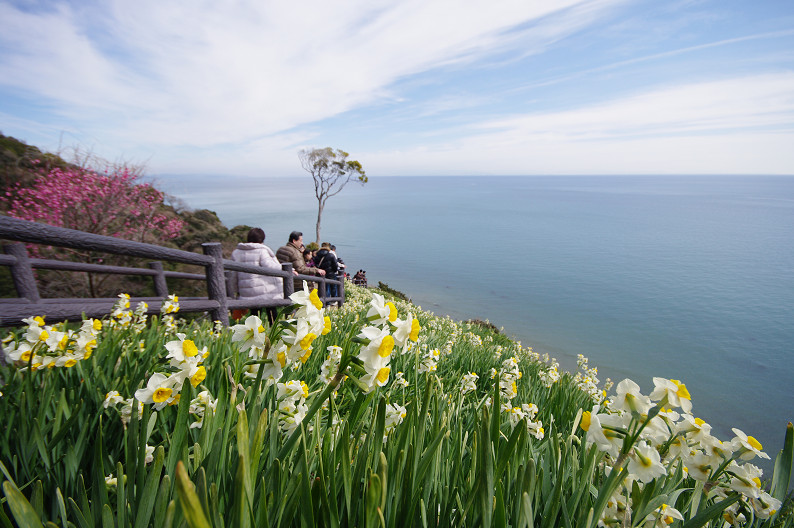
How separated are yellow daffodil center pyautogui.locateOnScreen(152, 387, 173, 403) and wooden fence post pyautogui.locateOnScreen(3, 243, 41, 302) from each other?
4.00 m

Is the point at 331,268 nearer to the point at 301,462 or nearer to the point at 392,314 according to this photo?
the point at 392,314

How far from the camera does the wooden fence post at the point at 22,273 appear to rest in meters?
3.77

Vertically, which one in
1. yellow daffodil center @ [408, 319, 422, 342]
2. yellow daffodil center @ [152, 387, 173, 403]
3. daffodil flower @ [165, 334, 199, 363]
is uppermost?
yellow daffodil center @ [408, 319, 422, 342]

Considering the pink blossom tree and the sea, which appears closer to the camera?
the pink blossom tree

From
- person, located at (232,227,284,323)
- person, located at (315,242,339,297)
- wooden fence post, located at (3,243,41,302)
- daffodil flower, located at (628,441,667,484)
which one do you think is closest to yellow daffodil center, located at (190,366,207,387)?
daffodil flower, located at (628,441,667,484)

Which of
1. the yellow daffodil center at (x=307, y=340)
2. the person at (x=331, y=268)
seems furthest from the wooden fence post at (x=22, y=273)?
the person at (x=331, y=268)

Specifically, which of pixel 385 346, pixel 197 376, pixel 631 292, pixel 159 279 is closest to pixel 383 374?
pixel 385 346

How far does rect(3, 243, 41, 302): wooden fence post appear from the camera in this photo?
148 inches

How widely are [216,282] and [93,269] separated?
85.0 inches

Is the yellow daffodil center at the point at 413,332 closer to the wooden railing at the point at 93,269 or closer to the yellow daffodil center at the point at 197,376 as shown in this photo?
the yellow daffodil center at the point at 197,376

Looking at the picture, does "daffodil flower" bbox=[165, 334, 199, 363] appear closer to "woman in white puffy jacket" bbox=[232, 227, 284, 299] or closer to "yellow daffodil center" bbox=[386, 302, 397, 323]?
"yellow daffodil center" bbox=[386, 302, 397, 323]

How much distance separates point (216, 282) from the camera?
406 centimetres

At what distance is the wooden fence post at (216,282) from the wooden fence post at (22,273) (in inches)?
64.5

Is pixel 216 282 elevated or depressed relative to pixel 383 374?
depressed
